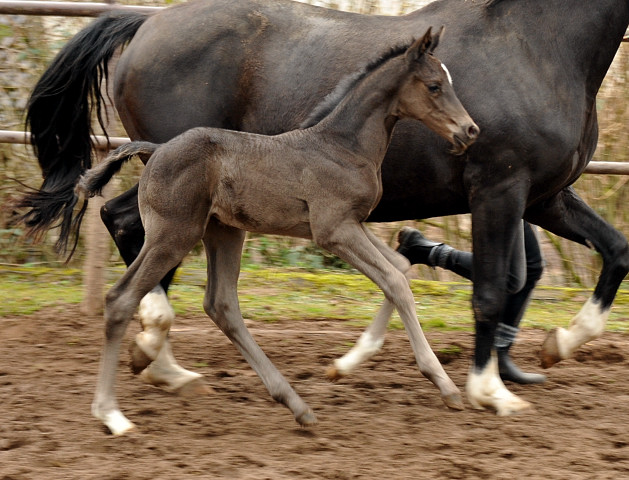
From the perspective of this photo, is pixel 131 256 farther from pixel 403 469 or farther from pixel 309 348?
pixel 403 469

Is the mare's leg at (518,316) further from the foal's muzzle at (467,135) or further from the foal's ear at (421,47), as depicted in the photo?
the foal's ear at (421,47)

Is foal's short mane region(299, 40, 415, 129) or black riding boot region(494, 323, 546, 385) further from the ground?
foal's short mane region(299, 40, 415, 129)

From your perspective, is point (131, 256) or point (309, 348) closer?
point (131, 256)

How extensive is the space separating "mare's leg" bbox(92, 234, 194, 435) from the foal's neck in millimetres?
755

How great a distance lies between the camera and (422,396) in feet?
13.3

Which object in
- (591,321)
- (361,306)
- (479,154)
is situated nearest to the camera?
(479,154)

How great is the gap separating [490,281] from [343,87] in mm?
1048

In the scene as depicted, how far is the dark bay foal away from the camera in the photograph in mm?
3461

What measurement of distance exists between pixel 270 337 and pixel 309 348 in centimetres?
31

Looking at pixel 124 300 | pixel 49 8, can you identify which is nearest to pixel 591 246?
pixel 124 300

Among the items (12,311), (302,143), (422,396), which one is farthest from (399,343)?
(12,311)

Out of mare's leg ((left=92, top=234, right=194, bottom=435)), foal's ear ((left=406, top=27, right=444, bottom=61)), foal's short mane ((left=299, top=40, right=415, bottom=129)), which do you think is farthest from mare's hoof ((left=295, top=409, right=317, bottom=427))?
foal's ear ((left=406, top=27, right=444, bottom=61))

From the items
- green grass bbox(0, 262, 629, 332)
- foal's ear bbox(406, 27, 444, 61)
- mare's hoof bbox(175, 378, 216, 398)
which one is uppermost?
foal's ear bbox(406, 27, 444, 61)

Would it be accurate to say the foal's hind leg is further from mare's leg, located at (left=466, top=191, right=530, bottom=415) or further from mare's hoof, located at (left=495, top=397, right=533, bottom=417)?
mare's hoof, located at (left=495, top=397, right=533, bottom=417)
